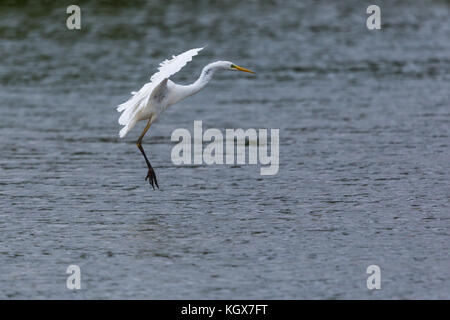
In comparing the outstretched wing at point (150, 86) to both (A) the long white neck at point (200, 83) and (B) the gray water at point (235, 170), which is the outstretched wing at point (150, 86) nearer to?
(A) the long white neck at point (200, 83)

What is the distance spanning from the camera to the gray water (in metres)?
10.7

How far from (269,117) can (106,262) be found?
928 centimetres

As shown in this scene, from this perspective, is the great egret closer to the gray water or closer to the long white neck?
the long white neck

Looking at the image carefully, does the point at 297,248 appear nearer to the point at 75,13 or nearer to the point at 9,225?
the point at 9,225

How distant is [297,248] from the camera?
11.4 metres

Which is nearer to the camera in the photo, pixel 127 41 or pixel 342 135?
pixel 342 135

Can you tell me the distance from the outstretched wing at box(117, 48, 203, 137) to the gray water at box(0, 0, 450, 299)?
1.00 m

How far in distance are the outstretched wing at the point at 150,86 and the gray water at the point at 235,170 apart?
1001 mm

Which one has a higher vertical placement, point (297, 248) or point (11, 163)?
point (11, 163)

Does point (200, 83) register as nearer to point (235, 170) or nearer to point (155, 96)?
point (155, 96)

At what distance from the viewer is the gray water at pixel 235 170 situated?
1066cm
